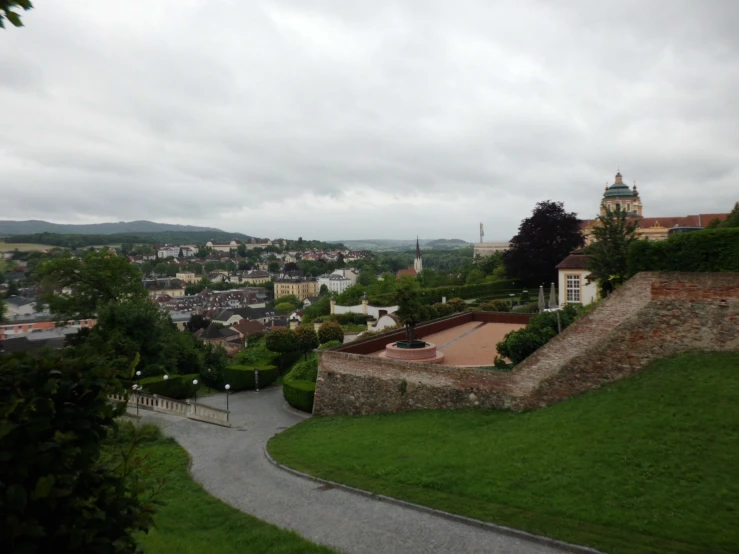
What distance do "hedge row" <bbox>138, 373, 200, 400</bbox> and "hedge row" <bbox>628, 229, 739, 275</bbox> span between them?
61.9 feet

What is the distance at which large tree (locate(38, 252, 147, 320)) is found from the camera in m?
27.2

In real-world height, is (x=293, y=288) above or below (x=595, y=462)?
below

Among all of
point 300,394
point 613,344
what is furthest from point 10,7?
point 300,394

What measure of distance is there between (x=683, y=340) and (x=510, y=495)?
249 inches

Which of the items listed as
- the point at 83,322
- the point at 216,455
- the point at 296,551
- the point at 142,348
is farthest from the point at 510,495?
the point at 83,322

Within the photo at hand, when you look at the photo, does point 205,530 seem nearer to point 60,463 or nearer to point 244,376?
point 60,463

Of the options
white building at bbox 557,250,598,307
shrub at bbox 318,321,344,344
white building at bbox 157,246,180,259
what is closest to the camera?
shrub at bbox 318,321,344,344

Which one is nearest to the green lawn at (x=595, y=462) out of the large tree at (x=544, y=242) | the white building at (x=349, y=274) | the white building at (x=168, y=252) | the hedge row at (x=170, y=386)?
the hedge row at (x=170, y=386)

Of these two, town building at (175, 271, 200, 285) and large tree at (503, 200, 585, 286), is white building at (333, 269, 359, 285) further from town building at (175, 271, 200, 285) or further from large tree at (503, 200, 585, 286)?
large tree at (503, 200, 585, 286)

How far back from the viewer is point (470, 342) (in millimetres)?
20922

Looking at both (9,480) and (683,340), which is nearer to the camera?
(9,480)

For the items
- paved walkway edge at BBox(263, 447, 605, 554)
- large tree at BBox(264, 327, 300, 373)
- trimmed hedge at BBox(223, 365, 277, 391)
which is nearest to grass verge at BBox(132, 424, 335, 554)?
paved walkway edge at BBox(263, 447, 605, 554)

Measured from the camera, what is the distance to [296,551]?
600 centimetres

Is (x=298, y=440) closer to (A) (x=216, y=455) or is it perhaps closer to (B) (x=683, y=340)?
(A) (x=216, y=455)
